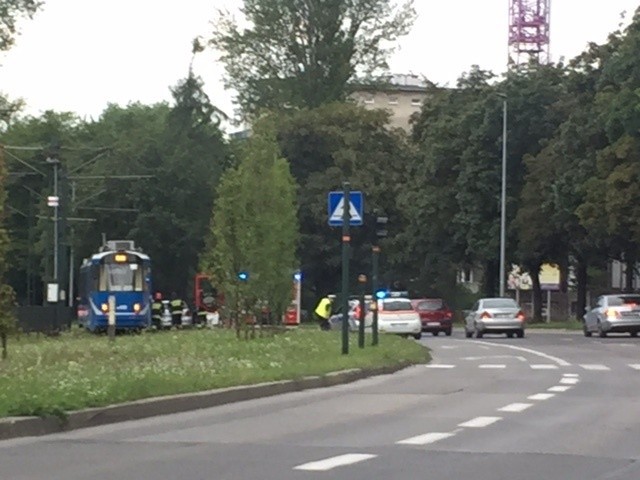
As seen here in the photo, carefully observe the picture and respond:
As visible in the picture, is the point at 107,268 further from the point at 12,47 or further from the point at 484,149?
the point at 484,149

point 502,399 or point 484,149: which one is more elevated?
point 484,149

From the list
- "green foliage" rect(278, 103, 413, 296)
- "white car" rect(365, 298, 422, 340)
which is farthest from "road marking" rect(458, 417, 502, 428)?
"green foliage" rect(278, 103, 413, 296)

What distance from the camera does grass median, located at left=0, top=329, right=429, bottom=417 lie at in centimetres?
1619

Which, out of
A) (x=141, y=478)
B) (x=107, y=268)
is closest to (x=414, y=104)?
(x=107, y=268)

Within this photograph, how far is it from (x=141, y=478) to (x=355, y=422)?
18.3ft

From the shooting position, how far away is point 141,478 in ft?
36.2

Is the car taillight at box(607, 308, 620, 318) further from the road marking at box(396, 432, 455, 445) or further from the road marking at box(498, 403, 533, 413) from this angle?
the road marking at box(396, 432, 455, 445)

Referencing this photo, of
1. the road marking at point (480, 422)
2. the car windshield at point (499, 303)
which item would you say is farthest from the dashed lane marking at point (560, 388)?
the car windshield at point (499, 303)

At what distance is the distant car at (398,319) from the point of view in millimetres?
53219

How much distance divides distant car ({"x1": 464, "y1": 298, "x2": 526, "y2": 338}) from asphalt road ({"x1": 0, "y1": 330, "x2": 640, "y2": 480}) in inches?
1286

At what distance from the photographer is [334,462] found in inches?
476

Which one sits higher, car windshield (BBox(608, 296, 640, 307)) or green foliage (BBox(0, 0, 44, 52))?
green foliage (BBox(0, 0, 44, 52))

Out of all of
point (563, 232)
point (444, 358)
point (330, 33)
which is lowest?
point (444, 358)

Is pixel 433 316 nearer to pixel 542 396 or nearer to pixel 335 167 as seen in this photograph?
pixel 335 167
